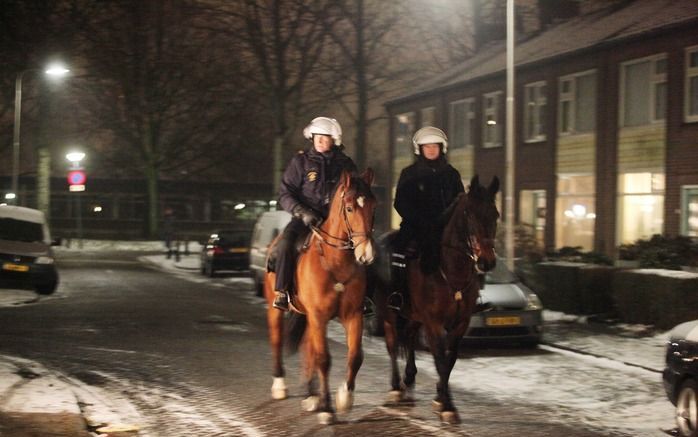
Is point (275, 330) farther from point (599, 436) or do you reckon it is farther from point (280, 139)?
point (280, 139)

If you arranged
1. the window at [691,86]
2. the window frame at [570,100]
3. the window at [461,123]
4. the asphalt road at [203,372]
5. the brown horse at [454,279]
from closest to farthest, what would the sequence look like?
1. the asphalt road at [203,372]
2. the brown horse at [454,279]
3. the window at [691,86]
4. the window frame at [570,100]
5. the window at [461,123]

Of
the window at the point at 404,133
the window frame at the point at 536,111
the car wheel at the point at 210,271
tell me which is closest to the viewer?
the car wheel at the point at 210,271

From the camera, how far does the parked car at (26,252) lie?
21.9 m

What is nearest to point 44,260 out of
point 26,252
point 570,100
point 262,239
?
point 26,252

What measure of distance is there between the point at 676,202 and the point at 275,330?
18.1 metres

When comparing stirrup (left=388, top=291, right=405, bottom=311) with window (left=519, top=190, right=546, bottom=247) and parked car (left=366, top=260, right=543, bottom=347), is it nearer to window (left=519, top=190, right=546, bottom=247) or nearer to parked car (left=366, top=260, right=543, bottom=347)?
parked car (left=366, top=260, right=543, bottom=347)

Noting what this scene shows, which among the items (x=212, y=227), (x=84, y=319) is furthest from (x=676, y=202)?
(x=212, y=227)

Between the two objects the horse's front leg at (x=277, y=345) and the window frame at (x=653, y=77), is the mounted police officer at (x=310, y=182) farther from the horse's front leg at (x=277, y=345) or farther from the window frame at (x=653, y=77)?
the window frame at (x=653, y=77)

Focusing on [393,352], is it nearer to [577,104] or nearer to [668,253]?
[668,253]

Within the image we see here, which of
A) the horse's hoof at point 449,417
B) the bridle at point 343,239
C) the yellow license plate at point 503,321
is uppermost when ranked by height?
the bridle at point 343,239

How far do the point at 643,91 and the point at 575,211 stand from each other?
4765 millimetres

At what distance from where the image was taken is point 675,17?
25969mm

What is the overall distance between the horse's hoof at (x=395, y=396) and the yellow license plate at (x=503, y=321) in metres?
4.76

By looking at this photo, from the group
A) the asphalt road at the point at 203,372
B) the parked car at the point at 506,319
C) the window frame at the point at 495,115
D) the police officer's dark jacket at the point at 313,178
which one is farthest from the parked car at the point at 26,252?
the window frame at the point at 495,115
